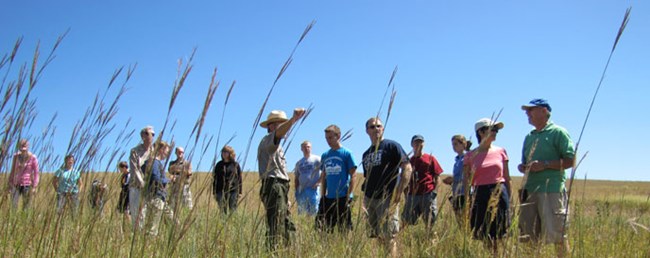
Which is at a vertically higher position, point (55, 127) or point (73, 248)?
point (55, 127)

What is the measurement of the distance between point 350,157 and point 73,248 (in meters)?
3.35

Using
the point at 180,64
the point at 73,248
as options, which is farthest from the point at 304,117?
the point at 73,248

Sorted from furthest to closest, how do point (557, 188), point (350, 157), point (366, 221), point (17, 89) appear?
point (350, 157), point (557, 188), point (366, 221), point (17, 89)

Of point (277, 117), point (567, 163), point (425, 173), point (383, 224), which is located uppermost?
point (277, 117)

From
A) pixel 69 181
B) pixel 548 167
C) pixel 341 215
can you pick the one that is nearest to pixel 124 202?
pixel 69 181

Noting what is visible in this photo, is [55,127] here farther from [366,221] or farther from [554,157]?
[554,157]

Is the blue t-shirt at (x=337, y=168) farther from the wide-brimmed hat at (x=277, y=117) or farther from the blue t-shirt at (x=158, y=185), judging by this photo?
the blue t-shirt at (x=158, y=185)

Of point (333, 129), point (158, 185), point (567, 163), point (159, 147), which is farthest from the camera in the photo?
point (333, 129)

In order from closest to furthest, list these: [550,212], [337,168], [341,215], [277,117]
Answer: [341,215] → [550,212] → [277,117] → [337,168]

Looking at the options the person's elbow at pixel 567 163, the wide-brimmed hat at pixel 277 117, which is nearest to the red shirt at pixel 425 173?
the wide-brimmed hat at pixel 277 117

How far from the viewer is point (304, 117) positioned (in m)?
1.49

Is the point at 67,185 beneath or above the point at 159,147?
beneath

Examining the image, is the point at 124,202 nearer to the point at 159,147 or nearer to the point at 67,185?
the point at 67,185

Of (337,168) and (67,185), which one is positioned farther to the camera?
(337,168)
